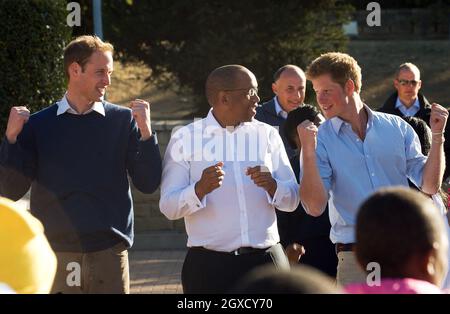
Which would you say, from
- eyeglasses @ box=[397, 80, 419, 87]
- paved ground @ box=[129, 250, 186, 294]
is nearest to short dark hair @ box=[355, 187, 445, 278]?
paved ground @ box=[129, 250, 186, 294]

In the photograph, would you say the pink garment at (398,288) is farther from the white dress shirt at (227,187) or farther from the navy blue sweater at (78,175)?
the navy blue sweater at (78,175)

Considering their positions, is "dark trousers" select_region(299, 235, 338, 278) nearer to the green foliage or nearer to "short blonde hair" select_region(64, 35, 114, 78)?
"short blonde hair" select_region(64, 35, 114, 78)

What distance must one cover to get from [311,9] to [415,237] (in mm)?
17689

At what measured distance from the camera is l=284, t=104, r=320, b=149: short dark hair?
6.30 metres

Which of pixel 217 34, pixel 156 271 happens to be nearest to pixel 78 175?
pixel 156 271

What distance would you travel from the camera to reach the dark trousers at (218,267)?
16.6ft

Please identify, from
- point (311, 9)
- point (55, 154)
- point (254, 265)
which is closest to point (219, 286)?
point (254, 265)

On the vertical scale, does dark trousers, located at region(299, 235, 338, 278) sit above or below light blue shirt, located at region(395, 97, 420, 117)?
below

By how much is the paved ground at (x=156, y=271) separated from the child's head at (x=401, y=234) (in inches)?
252

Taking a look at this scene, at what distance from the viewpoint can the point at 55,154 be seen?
5.33 metres

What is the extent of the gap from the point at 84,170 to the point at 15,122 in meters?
0.45

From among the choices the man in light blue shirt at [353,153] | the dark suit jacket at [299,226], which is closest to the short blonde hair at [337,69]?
the man in light blue shirt at [353,153]

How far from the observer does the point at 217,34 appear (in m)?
19.1

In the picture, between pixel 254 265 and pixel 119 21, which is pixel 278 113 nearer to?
pixel 254 265
